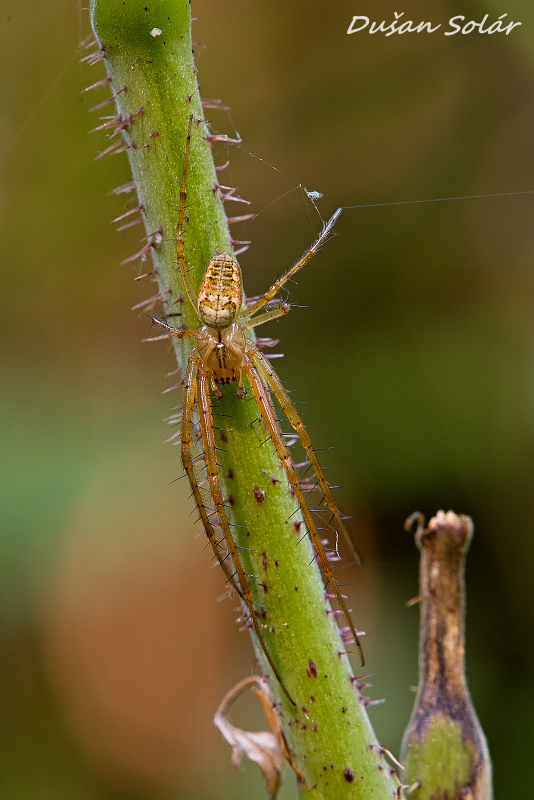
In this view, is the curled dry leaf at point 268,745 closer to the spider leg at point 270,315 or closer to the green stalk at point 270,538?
the green stalk at point 270,538

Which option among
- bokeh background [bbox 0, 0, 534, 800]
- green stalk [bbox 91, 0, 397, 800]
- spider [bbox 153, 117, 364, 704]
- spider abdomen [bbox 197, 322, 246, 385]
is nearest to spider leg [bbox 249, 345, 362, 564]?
spider [bbox 153, 117, 364, 704]

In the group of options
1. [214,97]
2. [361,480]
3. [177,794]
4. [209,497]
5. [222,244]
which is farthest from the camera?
[214,97]

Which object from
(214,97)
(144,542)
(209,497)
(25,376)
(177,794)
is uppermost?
(214,97)

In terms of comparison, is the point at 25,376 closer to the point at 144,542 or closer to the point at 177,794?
the point at 144,542

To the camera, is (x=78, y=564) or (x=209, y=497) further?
(x=78, y=564)

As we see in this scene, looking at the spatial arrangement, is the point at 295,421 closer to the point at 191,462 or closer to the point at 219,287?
Result: the point at 191,462

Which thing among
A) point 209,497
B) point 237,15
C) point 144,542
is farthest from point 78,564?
point 237,15
